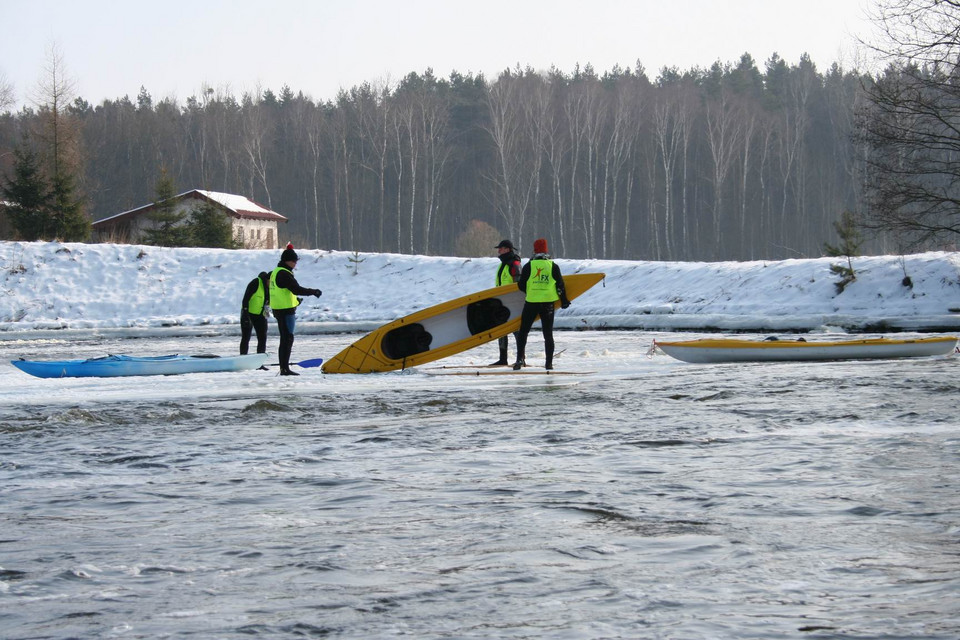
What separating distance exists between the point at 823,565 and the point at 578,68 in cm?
8503

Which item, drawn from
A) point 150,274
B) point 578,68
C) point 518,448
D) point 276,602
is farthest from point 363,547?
point 578,68

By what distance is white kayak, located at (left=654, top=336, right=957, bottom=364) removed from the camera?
14.7m

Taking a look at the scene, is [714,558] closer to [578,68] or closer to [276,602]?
[276,602]

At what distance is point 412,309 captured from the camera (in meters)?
31.2

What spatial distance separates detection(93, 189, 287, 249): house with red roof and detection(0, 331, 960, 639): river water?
1512 inches

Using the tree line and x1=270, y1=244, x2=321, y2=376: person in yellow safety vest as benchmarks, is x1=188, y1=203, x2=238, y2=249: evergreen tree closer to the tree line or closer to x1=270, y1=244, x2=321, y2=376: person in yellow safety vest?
the tree line

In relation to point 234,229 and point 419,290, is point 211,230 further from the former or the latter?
point 234,229

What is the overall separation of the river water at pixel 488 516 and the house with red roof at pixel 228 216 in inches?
1512

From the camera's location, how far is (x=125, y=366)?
14203 millimetres

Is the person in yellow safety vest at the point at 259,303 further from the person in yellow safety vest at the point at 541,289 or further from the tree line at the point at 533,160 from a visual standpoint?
the tree line at the point at 533,160

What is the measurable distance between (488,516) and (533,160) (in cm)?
5853

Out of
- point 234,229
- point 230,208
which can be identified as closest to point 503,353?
point 234,229

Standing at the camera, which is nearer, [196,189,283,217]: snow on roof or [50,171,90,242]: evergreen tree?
[50,171,90,242]: evergreen tree

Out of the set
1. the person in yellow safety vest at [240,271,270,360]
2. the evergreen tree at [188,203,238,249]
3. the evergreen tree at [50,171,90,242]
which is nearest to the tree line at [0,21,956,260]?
the evergreen tree at [188,203,238,249]
